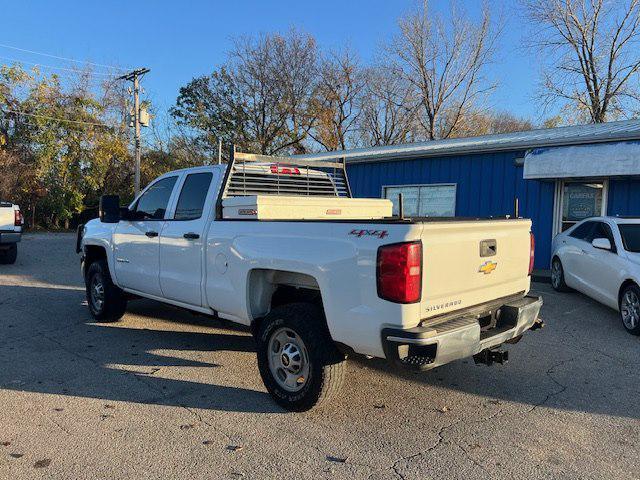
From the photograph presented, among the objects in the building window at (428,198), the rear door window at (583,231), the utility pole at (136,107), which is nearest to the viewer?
the rear door window at (583,231)

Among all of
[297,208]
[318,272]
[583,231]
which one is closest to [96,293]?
[297,208]

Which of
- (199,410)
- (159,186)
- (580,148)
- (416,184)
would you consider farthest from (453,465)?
(416,184)

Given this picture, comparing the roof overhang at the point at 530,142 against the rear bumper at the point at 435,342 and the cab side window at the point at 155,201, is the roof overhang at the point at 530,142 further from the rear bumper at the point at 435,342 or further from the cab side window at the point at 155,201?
the rear bumper at the point at 435,342

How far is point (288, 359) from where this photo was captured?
4.02 m

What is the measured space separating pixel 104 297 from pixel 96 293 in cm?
30

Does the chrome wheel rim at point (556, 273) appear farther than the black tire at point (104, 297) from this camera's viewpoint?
Yes

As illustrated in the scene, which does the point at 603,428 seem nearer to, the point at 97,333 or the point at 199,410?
the point at 199,410

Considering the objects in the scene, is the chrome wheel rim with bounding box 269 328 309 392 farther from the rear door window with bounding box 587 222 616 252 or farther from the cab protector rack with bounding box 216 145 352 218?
the rear door window with bounding box 587 222 616 252

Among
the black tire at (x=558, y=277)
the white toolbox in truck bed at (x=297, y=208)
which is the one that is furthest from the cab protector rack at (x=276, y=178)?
the black tire at (x=558, y=277)

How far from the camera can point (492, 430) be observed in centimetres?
370

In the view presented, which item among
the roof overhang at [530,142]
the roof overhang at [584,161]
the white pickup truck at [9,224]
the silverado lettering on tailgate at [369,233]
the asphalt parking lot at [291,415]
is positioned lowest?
the asphalt parking lot at [291,415]

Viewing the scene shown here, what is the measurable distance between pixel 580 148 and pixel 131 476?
35.1 ft

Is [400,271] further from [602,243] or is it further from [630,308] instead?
[602,243]

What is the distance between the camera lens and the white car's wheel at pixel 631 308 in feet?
20.9
